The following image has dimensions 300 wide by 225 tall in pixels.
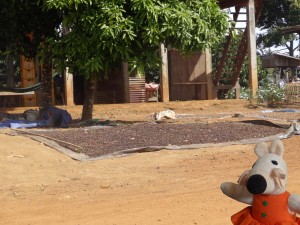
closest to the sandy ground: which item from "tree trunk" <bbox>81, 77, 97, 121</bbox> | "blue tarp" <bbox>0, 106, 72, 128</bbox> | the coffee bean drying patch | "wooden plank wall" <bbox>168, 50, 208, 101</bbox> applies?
the coffee bean drying patch

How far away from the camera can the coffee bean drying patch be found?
1023 cm

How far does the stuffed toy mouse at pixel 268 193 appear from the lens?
11.3ft

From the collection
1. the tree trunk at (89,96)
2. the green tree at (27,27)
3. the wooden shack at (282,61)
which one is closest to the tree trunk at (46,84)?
the green tree at (27,27)

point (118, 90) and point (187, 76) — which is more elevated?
point (187, 76)

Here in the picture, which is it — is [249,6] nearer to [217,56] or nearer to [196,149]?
[217,56]

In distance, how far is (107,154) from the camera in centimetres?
957

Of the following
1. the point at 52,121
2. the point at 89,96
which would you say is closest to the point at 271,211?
the point at 89,96

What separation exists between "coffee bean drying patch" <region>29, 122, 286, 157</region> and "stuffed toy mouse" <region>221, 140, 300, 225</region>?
610cm

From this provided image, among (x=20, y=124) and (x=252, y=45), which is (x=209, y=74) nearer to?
(x=252, y=45)

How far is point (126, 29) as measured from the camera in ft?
36.7

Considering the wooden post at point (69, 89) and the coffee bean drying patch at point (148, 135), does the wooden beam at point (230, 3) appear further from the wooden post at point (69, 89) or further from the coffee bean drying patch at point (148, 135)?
the coffee bean drying patch at point (148, 135)

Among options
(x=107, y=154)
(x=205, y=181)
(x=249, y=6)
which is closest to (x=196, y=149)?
(x=107, y=154)

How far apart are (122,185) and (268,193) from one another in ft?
13.8

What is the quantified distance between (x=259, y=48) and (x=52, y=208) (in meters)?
34.8
